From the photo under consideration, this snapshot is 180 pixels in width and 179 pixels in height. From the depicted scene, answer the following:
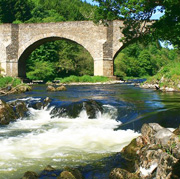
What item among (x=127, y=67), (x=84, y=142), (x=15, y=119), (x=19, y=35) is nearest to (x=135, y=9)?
(x=84, y=142)

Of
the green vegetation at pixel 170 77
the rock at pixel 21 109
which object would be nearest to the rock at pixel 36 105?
the rock at pixel 21 109

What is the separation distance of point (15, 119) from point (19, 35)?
19.1 m

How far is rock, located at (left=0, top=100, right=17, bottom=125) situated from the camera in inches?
344

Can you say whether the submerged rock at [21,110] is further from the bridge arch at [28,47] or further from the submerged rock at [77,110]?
the bridge arch at [28,47]

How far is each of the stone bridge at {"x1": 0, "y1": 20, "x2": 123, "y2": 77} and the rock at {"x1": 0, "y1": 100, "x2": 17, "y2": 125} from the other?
16.6 m

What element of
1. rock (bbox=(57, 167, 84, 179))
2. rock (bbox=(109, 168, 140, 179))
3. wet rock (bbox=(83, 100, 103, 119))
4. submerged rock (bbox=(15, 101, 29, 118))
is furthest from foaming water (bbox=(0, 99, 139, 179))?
rock (bbox=(109, 168, 140, 179))

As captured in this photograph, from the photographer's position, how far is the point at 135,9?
823cm

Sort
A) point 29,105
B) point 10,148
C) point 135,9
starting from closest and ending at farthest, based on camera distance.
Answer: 1. point 10,148
2. point 135,9
3. point 29,105

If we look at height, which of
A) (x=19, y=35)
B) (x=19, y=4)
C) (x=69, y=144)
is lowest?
(x=69, y=144)

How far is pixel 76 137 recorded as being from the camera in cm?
696

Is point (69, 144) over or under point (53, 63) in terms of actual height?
under

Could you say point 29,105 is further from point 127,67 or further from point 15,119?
point 127,67

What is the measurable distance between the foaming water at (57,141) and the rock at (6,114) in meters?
0.22

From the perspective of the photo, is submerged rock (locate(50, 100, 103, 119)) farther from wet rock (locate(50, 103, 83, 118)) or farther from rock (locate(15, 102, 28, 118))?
rock (locate(15, 102, 28, 118))
